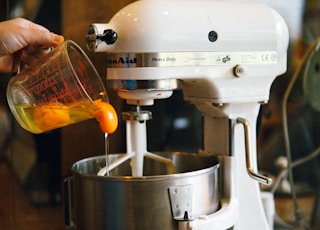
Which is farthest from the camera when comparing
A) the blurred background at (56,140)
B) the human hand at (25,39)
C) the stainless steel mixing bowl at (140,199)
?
the blurred background at (56,140)

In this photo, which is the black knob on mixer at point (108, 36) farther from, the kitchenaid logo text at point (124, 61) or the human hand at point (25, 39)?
the human hand at point (25, 39)

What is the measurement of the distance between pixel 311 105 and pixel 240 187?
55 cm

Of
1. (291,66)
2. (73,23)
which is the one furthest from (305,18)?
(73,23)

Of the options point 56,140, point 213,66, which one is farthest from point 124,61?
point 56,140

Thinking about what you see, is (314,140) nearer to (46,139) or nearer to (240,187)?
(240,187)

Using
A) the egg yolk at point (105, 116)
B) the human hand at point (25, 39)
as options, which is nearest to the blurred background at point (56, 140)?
the human hand at point (25, 39)

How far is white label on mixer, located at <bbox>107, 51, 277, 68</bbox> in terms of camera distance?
75 centimetres

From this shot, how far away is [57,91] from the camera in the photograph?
0.77m

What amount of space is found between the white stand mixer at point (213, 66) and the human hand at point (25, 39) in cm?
12

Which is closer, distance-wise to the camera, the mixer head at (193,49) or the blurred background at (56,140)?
the mixer head at (193,49)

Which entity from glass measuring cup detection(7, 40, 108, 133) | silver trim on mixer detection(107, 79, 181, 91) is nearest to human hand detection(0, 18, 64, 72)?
glass measuring cup detection(7, 40, 108, 133)

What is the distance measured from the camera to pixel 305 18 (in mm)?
1378

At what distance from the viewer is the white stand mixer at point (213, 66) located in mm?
749

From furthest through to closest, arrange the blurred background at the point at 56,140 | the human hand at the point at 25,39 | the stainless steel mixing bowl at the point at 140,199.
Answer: the blurred background at the point at 56,140 < the human hand at the point at 25,39 < the stainless steel mixing bowl at the point at 140,199
